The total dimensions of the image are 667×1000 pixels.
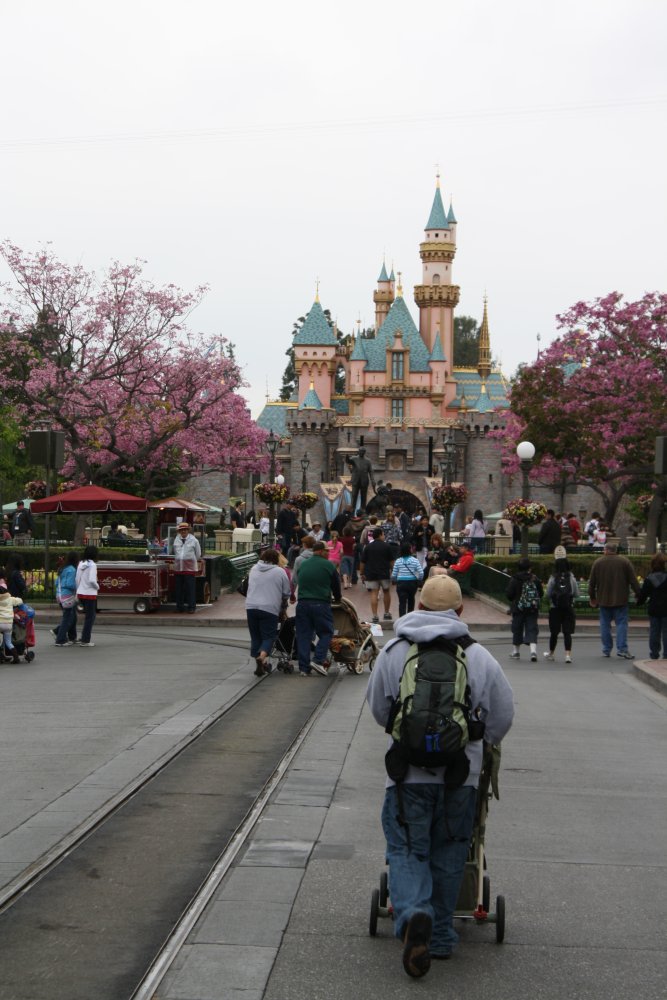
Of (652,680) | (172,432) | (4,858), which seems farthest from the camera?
(172,432)

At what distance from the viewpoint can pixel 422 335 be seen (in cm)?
9388

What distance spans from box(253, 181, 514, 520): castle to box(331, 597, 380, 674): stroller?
66.6 m

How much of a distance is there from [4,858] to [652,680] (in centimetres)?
987

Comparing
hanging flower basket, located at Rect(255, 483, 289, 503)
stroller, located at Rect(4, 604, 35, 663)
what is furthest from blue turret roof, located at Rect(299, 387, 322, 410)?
stroller, located at Rect(4, 604, 35, 663)

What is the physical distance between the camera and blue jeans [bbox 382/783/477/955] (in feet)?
18.2

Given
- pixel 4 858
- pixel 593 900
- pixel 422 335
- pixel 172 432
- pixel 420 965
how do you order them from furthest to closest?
pixel 422 335
pixel 172 432
pixel 4 858
pixel 593 900
pixel 420 965

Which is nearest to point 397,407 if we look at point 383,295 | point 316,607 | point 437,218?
point 437,218

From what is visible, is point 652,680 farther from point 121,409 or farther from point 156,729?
point 121,409

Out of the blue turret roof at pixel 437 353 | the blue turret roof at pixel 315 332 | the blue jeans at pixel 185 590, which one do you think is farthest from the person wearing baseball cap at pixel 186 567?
the blue turret roof at pixel 315 332

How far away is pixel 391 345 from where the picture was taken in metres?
89.9

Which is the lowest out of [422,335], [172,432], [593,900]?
[593,900]

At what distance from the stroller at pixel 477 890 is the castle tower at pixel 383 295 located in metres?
98.5

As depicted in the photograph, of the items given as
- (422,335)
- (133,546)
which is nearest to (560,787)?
(133,546)

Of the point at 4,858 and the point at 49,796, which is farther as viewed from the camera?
the point at 49,796
